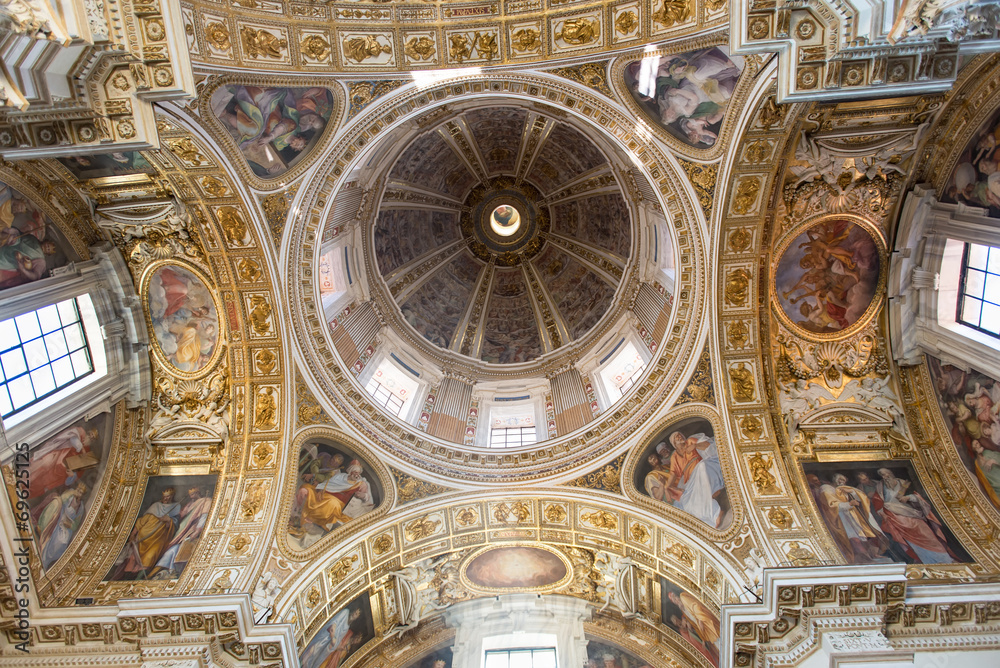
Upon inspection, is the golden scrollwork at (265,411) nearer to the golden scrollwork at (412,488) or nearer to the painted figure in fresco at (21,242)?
the golden scrollwork at (412,488)

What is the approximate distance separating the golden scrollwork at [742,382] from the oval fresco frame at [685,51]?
4.85m

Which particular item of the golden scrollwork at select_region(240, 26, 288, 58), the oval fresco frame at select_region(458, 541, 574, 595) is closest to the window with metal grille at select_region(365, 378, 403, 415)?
the oval fresco frame at select_region(458, 541, 574, 595)

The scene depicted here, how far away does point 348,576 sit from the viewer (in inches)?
549

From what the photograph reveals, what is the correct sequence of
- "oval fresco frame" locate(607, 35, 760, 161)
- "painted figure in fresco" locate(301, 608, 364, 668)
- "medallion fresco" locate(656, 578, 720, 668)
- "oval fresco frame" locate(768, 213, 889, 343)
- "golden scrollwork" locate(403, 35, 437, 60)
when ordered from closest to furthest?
"oval fresco frame" locate(607, 35, 760, 161)
"golden scrollwork" locate(403, 35, 437, 60)
"medallion fresco" locate(656, 578, 720, 668)
"painted figure in fresco" locate(301, 608, 364, 668)
"oval fresco frame" locate(768, 213, 889, 343)

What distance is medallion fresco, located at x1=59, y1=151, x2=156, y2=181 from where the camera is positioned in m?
12.1

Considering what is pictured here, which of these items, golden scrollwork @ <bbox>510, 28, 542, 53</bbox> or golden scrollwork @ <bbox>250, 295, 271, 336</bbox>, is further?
golden scrollwork @ <bbox>250, 295, 271, 336</bbox>

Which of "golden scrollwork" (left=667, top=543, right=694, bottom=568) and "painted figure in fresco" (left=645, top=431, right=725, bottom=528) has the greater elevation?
"painted figure in fresco" (left=645, top=431, right=725, bottom=528)

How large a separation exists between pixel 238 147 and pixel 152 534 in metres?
8.56

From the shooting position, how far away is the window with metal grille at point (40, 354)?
38.8 feet

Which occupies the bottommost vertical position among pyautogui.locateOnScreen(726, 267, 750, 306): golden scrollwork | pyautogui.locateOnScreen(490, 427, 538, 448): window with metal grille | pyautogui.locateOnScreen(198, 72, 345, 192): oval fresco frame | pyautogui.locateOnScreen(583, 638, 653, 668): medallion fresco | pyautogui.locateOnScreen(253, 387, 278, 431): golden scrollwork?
pyautogui.locateOnScreen(583, 638, 653, 668): medallion fresco

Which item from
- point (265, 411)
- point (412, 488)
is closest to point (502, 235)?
point (412, 488)

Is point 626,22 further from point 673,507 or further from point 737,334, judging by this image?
point 673,507

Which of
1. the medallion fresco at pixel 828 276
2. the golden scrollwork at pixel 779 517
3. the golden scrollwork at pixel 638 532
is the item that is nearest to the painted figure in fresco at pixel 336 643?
the golden scrollwork at pixel 638 532

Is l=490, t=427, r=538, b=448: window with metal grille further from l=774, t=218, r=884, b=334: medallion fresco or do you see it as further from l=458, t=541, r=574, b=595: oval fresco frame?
l=774, t=218, r=884, b=334: medallion fresco
